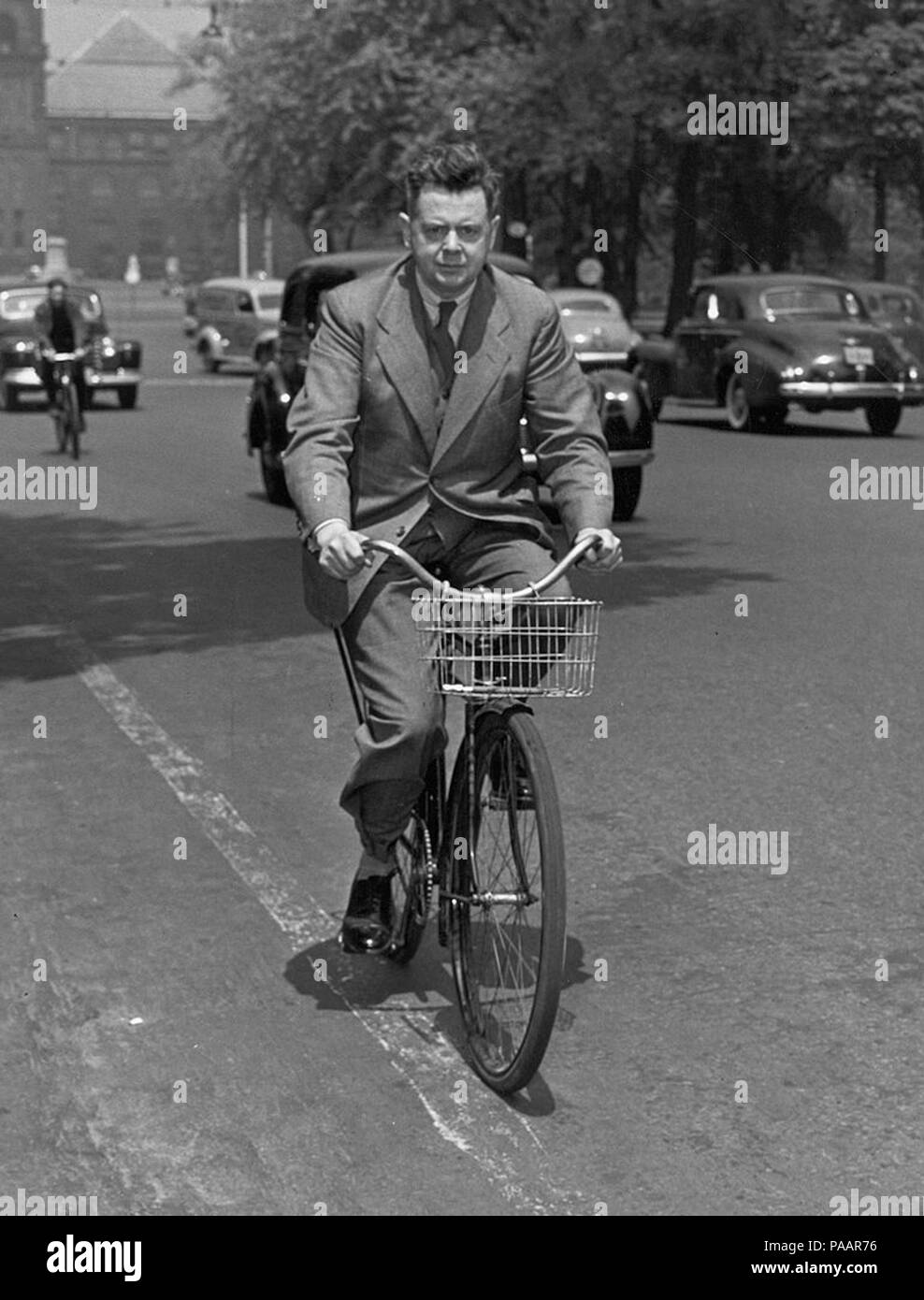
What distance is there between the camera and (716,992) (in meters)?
5.38

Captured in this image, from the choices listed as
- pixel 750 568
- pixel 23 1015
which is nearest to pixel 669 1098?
pixel 23 1015

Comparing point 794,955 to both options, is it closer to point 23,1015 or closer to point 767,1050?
point 767,1050

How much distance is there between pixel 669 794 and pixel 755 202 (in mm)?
41382

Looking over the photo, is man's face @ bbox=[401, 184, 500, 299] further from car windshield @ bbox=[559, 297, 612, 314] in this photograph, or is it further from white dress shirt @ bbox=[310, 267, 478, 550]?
car windshield @ bbox=[559, 297, 612, 314]

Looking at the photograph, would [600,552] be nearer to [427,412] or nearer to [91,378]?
[427,412]

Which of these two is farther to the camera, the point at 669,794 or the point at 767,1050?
the point at 669,794

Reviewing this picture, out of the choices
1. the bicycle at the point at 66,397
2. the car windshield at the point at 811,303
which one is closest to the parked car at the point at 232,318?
the car windshield at the point at 811,303

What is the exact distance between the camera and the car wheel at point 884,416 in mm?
25969

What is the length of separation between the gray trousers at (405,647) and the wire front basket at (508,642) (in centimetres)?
24

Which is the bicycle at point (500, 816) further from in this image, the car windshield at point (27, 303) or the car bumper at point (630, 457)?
Result: the car windshield at point (27, 303)

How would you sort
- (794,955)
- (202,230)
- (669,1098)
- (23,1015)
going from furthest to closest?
(202,230)
(794,955)
(23,1015)
(669,1098)

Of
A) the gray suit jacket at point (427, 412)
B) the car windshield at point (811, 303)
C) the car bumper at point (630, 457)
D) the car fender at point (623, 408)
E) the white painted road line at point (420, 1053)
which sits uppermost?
the gray suit jacket at point (427, 412)

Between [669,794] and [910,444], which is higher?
[669,794]
